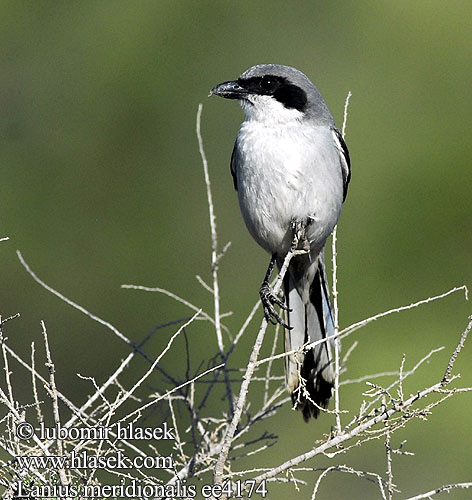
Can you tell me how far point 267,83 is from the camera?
3936 millimetres

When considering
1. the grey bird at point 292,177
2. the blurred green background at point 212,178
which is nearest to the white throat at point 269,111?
the grey bird at point 292,177

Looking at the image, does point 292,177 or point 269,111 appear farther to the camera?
point 269,111

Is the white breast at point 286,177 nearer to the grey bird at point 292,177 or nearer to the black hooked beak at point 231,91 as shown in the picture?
the grey bird at point 292,177

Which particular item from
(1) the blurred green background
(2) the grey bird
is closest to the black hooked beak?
(2) the grey bird

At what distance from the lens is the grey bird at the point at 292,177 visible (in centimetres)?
373

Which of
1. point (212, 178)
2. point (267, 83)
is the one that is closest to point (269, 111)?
point (267, 83)

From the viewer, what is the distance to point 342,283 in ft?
22.3

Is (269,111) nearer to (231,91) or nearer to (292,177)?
(231,91)

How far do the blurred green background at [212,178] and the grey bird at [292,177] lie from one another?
2224 mm

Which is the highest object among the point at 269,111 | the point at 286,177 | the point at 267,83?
A: the point at 267,83

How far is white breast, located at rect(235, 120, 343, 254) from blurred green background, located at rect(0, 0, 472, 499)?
2489 mm

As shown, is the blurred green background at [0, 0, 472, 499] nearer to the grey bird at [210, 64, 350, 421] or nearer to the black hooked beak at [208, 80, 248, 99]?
the grey bird at [210, 64, 350, 421]

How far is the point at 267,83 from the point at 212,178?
3.70 metres

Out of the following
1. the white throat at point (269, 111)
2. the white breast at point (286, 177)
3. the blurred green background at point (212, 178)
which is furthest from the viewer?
the blurred green background at point (212, 178)
